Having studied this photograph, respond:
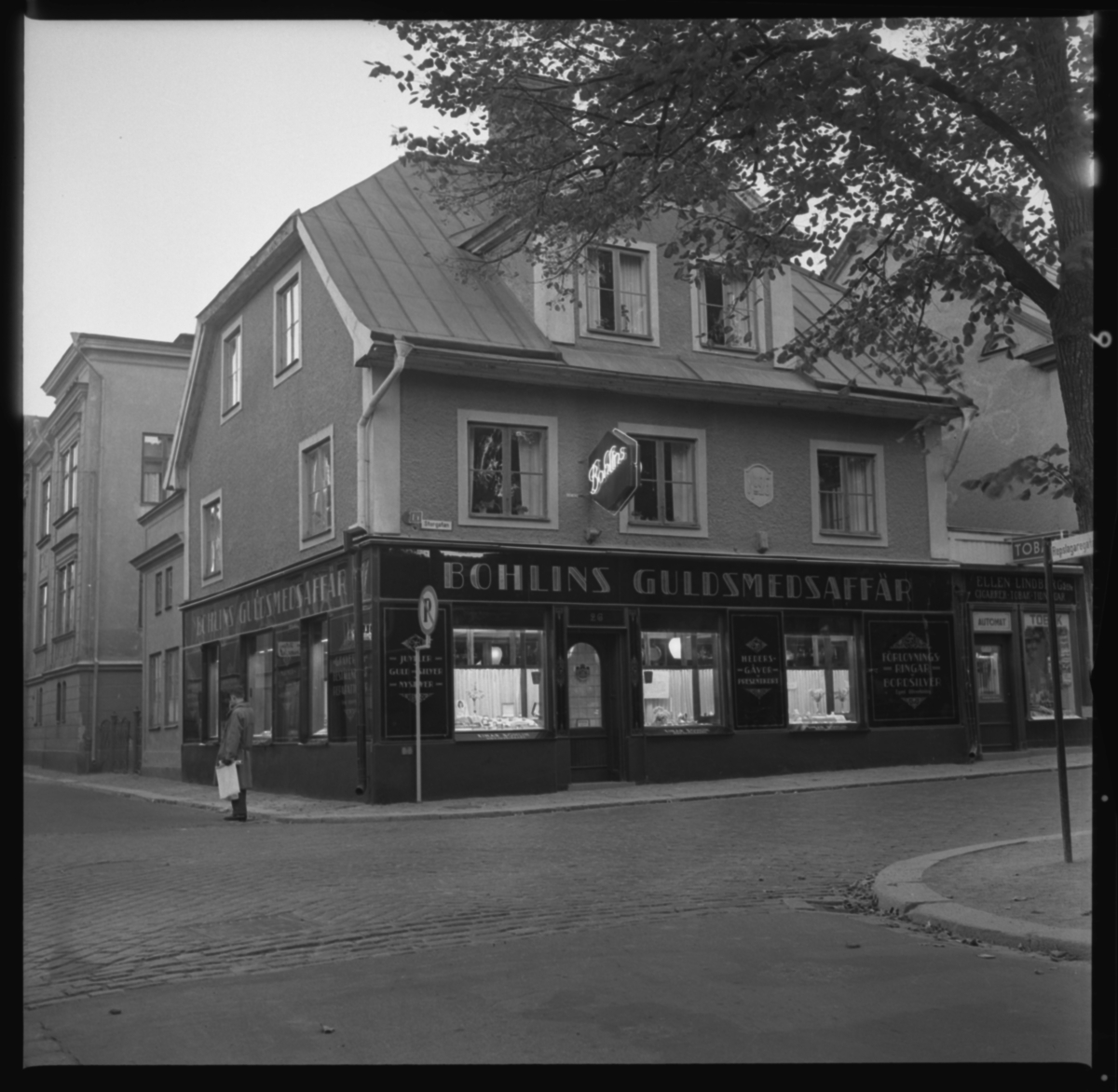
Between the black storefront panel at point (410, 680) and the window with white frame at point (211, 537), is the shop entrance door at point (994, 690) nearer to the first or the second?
the black storefront panel at point (410, 680)

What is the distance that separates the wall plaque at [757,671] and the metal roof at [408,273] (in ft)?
17.7

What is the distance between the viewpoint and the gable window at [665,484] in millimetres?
21031

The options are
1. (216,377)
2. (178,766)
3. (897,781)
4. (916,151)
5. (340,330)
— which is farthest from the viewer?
(178,766)

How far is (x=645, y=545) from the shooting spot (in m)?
20.7

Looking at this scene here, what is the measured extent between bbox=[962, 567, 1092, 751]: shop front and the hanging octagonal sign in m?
7.15

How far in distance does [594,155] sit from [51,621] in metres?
16.7

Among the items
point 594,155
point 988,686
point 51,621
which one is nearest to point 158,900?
point 594,155

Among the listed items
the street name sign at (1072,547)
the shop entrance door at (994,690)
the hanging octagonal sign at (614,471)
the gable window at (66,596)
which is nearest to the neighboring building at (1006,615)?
the shop entrance door at (994,690)

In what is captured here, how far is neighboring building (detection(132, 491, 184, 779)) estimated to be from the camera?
28.0 metres

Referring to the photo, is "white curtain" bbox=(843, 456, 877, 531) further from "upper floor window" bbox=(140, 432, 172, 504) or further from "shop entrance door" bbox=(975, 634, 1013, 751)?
"upper floor window" bbox=(140, 432, 172, 504)

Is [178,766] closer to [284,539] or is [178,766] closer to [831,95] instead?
[284,539]

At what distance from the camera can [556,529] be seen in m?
20.0

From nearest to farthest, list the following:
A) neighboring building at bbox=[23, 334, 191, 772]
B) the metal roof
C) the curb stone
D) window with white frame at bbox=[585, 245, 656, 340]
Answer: the curb stone → the metal roof → window with white frame at bbox=[585, 245, 656, 340] → neighboring building at bbox=[23, 334, 191, 772]

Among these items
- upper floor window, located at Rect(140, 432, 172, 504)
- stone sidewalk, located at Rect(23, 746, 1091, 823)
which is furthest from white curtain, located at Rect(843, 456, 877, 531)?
upper floor window, located at Rect(140, 432, 172, 504)
